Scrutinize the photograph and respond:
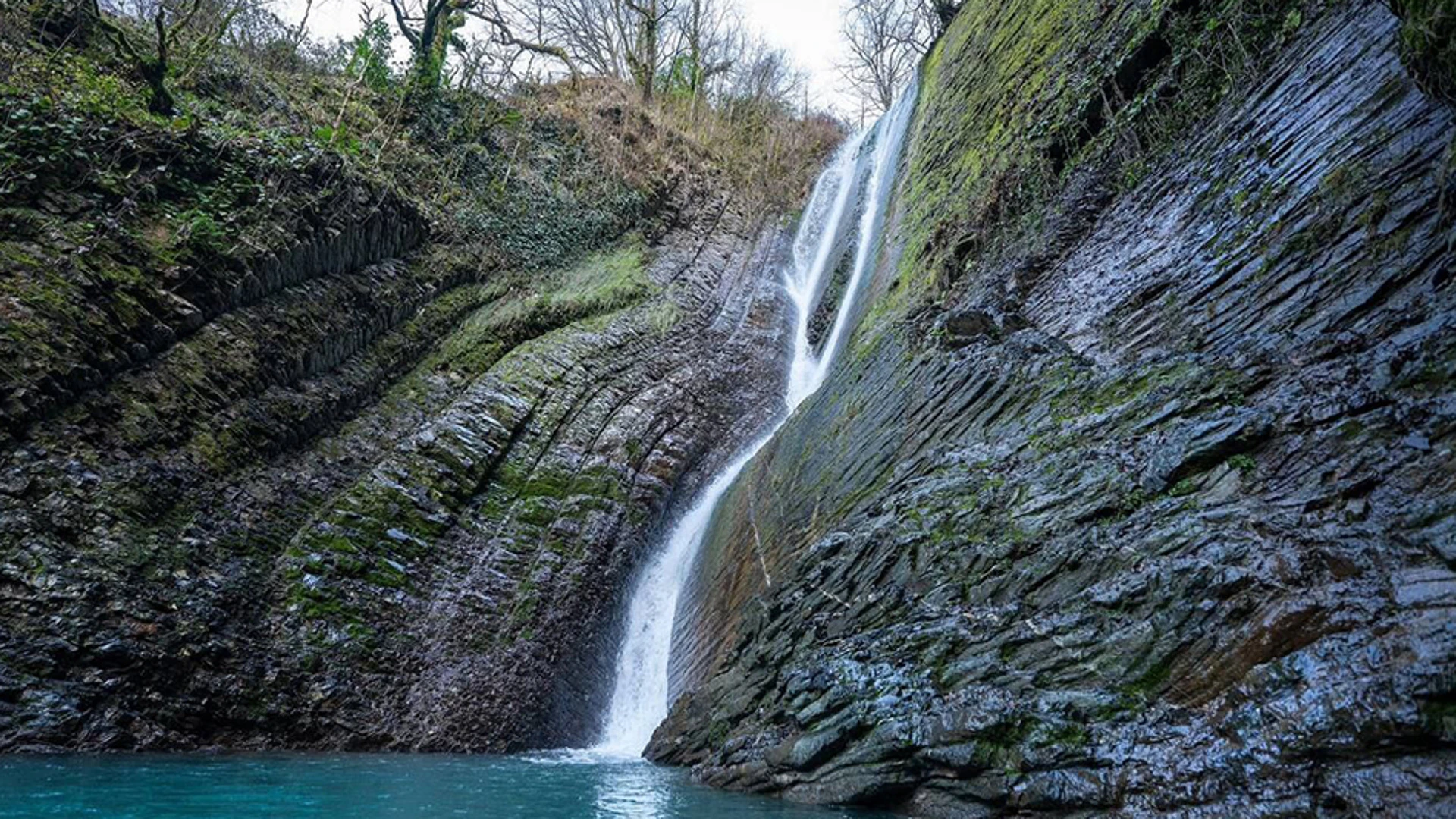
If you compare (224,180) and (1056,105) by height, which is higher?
(224,180)

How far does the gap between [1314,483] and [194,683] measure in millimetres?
8947

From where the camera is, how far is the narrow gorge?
3479 mm

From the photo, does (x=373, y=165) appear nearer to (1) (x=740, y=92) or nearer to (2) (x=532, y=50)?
(2) (x=532, y=50)

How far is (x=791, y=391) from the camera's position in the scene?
13.7 meters

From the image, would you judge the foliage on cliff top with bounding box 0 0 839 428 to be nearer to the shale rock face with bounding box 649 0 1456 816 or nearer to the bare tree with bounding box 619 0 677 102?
the bare tree with bounding box 619 0 677 102

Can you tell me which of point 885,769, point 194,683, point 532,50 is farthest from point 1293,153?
point 532,50

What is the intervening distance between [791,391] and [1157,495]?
9.53 m

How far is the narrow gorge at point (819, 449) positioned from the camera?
11.4 feet

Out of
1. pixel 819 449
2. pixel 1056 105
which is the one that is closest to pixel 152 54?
pixel 819 449

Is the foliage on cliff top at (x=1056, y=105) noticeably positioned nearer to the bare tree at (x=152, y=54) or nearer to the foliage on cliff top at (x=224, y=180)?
the foliage on cliff top at (x=224, y=180)

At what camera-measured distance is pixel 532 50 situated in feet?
64.3

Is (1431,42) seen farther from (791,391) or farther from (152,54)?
(152,54)

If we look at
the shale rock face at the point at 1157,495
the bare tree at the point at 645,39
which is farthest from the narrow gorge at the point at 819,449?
the bare tree at the point at 645,39

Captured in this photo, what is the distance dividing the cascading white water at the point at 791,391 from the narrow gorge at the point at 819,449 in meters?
0.10
